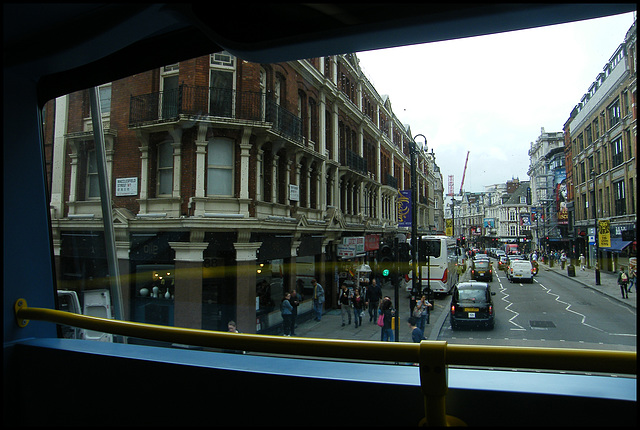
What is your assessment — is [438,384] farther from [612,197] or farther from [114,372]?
[114,372]

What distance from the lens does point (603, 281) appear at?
175 cm

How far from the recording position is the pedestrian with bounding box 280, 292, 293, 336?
303cm

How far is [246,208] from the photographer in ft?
13.7

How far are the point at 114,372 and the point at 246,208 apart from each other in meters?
2.64

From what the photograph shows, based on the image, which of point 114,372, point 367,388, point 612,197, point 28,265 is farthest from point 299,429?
point 28,265

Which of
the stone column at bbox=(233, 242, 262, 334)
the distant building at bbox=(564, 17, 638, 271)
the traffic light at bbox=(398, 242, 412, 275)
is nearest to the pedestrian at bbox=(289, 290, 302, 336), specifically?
the stone column at bbox=(233, 242, 262, 334)

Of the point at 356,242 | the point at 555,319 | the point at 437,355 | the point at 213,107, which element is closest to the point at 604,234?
the point at 555,319

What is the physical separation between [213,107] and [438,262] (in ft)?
10.6

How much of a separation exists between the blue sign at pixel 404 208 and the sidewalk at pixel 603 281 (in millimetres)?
1957

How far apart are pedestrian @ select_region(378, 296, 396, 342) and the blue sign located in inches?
40.9

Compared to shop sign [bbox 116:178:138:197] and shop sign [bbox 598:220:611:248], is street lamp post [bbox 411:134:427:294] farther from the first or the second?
shop sign [bbox 116:178:138:197]

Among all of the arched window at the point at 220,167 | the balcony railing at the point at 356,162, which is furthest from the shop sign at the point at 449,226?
the arched window at the point at 220,167

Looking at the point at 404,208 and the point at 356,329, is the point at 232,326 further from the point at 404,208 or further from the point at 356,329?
the point at 404,208

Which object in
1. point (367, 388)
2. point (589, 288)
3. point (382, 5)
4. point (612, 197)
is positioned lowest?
point (367, 388)
